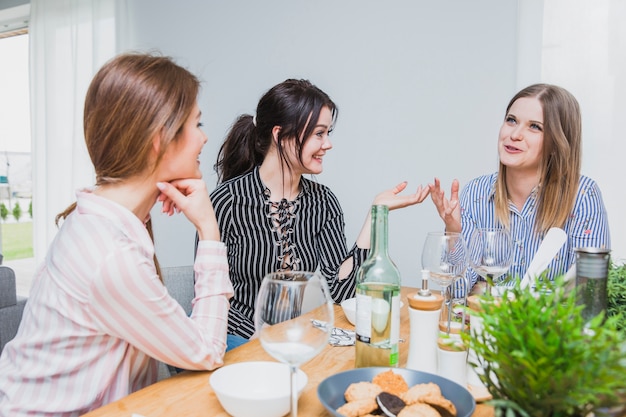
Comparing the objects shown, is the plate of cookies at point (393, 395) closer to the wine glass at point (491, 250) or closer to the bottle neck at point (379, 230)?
the bottle neck at point (379, 230)

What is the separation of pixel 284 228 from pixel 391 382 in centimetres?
112

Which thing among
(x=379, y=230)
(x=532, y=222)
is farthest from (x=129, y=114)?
(x=532, y=222)

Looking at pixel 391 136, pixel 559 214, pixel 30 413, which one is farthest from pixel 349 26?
pixel 30 413

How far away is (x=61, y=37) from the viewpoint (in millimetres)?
4102

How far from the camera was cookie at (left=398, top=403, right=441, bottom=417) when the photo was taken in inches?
28.9

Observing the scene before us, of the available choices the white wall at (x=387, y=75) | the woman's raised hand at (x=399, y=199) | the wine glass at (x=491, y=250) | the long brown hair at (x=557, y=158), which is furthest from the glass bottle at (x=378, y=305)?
the white wall at (x=387, y=75)

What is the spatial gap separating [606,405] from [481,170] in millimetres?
2085

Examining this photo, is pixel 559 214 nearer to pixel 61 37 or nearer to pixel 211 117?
pixel 211 117

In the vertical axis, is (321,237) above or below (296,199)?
below

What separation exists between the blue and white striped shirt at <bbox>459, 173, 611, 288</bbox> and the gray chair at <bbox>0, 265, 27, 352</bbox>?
5.66 feet

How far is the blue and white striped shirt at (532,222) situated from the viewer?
1.71m

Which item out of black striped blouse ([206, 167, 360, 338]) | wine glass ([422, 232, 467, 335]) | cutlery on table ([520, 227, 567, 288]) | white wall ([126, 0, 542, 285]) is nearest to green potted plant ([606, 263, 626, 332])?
cutlery on table ([520, 227, 567, 288])

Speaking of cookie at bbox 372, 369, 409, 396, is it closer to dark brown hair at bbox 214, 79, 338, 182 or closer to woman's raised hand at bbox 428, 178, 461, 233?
woman's raised hand at bbox 428, 178, 461, 233

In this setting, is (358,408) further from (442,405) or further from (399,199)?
(399,199)
